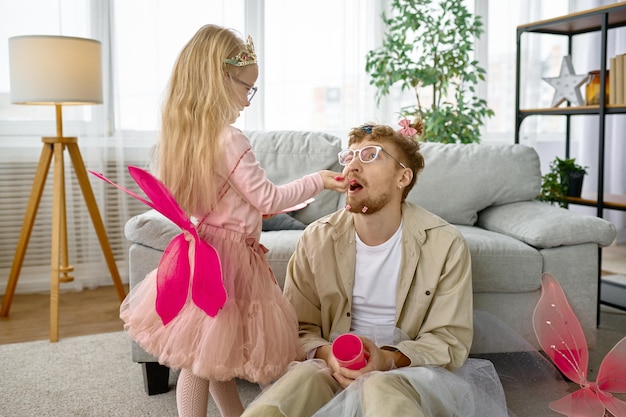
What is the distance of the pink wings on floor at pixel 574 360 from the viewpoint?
1.91 meters

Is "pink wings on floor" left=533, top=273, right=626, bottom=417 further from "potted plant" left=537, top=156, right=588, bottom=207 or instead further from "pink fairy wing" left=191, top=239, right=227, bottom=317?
"potted plant" left=537, top=156, right=588, bottom=207

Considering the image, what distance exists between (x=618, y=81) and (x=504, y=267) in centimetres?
153

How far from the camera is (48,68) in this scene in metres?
3.12

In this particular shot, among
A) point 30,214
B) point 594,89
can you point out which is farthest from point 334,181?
point 594,89

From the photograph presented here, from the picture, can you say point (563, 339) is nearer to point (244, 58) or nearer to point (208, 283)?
point (208, 283)

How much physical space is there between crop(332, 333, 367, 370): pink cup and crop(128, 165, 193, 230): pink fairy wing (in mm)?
461

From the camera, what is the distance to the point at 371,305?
204 centimetres

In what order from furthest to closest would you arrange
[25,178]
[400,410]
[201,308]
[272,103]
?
1. [272,103]
2. [25,178]
3. [201,308]
4. [400,410]

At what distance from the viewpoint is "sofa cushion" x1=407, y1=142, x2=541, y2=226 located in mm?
2992

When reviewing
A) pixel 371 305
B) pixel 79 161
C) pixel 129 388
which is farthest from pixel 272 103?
pixel 371 305

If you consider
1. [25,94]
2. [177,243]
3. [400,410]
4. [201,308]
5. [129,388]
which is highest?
[25,94]

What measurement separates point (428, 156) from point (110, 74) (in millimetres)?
1972

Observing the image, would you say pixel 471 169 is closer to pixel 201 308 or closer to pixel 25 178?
pixel 201 308

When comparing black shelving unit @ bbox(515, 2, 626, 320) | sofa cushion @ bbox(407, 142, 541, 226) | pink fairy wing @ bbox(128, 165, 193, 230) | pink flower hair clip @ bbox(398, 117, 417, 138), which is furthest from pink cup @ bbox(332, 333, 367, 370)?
black shelving unit @ bbox(515, 2, 626, 320)
